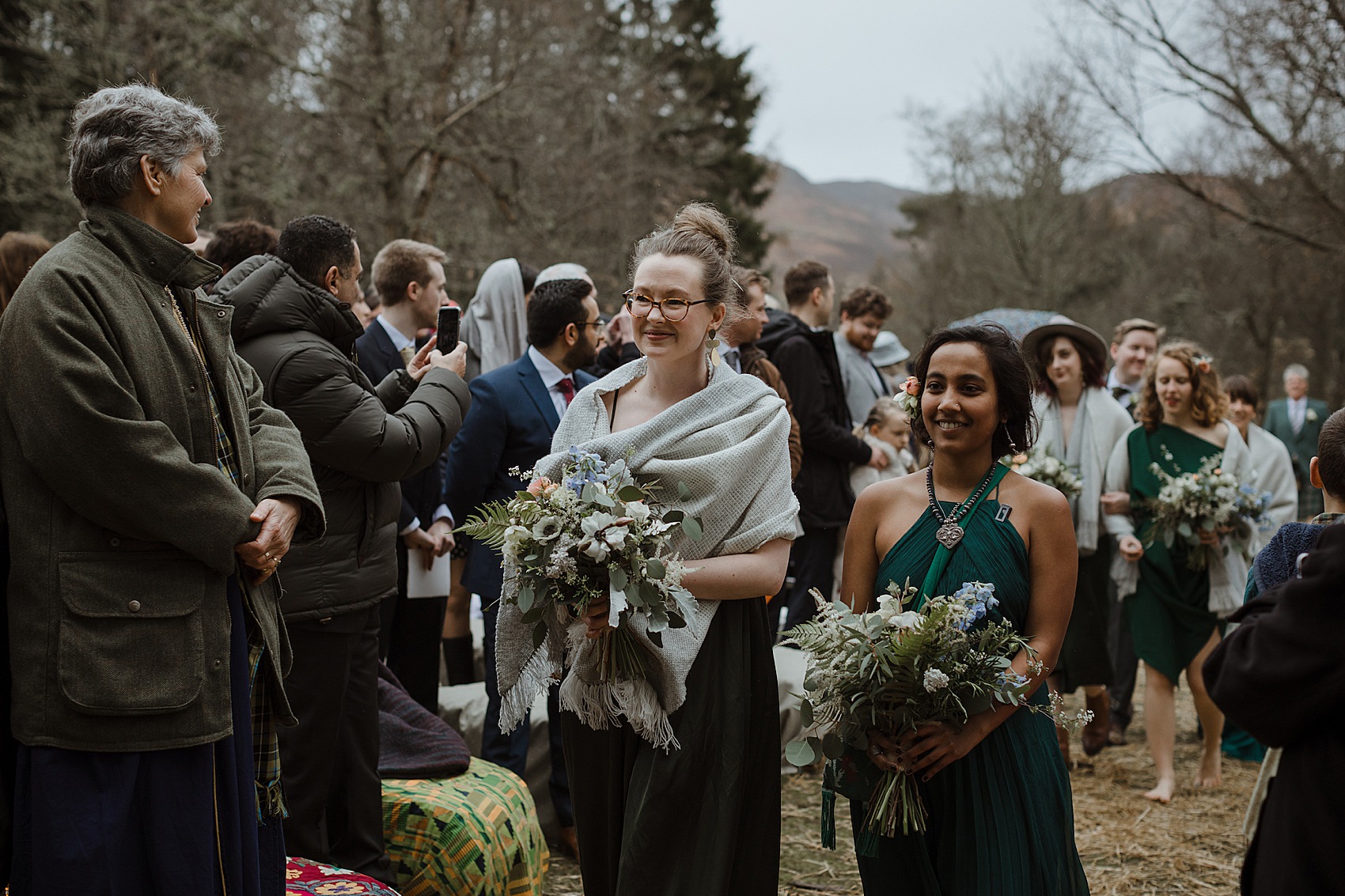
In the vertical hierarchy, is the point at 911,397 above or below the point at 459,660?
above

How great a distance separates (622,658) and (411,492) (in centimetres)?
254

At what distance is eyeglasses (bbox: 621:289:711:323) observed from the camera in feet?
10.6

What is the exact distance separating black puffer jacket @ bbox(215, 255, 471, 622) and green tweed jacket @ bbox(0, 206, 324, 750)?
1002 mm

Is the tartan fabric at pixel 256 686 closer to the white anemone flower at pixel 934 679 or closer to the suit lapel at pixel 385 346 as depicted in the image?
the white anemone flower at pixel 934 679

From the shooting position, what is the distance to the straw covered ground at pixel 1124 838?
4977 mm

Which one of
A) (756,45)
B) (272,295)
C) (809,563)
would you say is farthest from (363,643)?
(756,45)

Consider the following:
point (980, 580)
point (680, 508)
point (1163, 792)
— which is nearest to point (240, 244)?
point (680, 508)

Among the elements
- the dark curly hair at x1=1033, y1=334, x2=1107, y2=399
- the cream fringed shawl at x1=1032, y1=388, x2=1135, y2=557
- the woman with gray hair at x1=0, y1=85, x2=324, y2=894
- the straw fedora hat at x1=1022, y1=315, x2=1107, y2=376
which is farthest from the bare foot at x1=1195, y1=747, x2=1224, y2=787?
the woman with gray hair at x1=0, y1=85, x2=324, y2=894

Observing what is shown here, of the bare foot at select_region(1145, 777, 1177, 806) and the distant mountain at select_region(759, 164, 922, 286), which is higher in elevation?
the distant mountain at select_region(759, 164, 922, 286)

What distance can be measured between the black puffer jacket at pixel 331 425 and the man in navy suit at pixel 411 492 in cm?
108

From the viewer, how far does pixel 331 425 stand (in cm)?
385

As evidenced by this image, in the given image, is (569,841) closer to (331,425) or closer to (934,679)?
(331,425)

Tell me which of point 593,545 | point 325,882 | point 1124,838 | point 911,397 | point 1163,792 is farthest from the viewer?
point 1163,792

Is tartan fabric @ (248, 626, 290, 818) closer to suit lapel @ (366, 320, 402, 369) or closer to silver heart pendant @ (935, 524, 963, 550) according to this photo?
silver heart pendant @ (935, 524, 963, 550)
